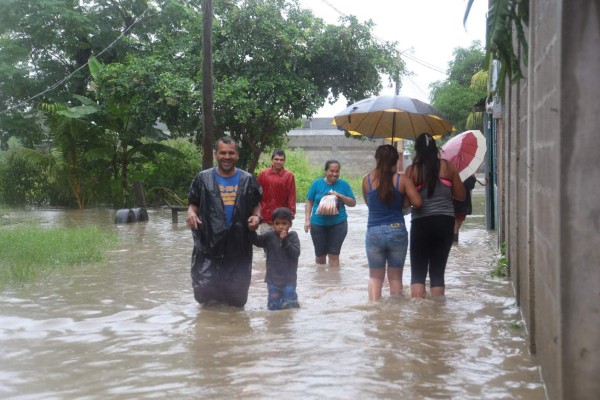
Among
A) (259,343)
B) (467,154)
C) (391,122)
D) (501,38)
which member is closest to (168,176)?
(467,154)

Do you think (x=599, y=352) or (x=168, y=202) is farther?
(x=168, y=202)

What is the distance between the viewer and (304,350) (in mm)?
6508

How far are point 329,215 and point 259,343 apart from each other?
4.55 m

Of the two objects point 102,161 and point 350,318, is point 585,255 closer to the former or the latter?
point 350,318

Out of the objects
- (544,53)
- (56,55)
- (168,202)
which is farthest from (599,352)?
(56,55)

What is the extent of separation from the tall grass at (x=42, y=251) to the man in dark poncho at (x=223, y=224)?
134 inches

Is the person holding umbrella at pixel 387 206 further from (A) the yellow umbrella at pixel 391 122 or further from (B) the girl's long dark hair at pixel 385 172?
(A) the yellow umbrella at pixel 391 122

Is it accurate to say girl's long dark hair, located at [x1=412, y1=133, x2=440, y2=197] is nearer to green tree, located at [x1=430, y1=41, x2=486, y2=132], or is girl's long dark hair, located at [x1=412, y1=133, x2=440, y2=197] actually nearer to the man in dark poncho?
the man in dark poncho

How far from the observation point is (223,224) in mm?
7695

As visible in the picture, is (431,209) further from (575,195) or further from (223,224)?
(575,195)

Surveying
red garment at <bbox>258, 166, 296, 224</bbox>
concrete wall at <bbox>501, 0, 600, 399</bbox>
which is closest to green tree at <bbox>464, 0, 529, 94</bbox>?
concrete wall at <bbox>501, 0, 600, 399</bbox>

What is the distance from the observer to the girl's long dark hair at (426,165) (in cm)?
784

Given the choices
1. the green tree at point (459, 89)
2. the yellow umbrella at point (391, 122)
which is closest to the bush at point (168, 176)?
the yellow umbrella at point (391, 122)

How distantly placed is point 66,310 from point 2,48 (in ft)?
67.5
